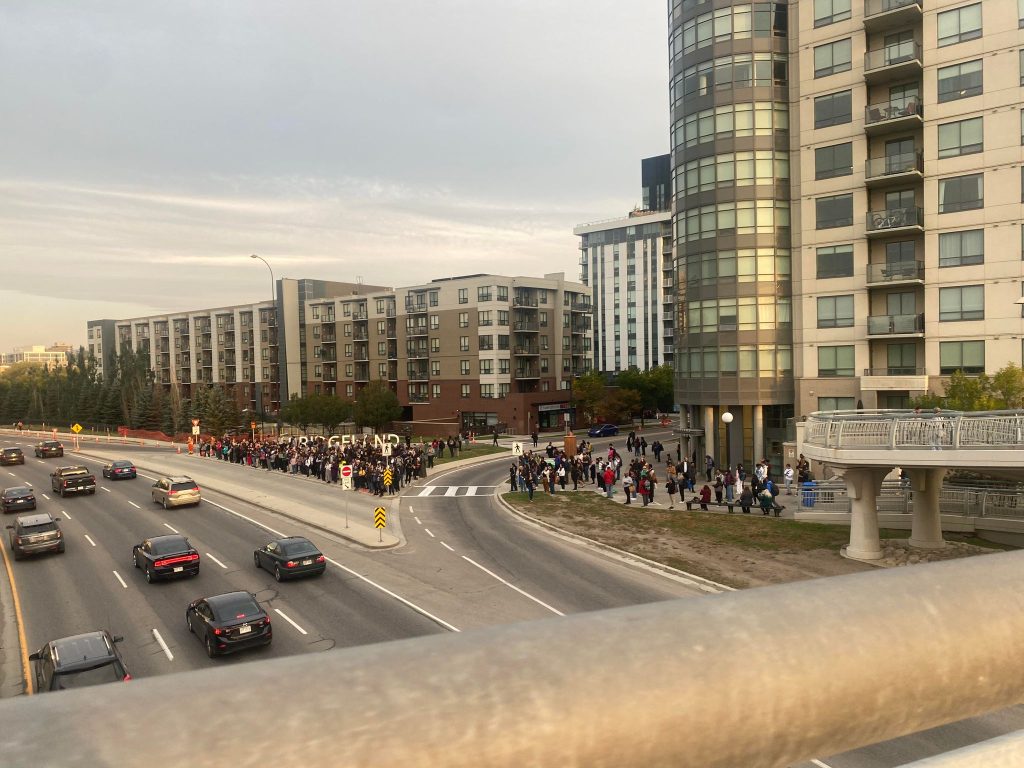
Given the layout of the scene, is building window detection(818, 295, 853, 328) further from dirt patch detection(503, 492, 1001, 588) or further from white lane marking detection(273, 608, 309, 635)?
white lane marking detection(273, 608, 309, 635)

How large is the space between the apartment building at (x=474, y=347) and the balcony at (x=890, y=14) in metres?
52.5

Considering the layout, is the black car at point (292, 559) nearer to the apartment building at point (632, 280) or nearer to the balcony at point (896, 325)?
the balcony at point (896, 325)

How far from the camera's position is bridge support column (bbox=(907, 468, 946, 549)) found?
24.5 meters

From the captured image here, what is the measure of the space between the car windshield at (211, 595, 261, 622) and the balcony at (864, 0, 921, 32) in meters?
44.1

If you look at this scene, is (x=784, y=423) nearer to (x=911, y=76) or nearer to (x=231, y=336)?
(x=911, y=76)

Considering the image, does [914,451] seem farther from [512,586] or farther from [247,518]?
[247,518]

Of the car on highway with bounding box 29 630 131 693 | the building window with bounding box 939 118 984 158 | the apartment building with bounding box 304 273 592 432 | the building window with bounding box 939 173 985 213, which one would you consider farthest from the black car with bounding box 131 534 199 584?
the apartment building with bounding box 304 273 592 432

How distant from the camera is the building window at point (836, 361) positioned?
140ft

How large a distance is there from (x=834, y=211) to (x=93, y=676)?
43525 millimetres

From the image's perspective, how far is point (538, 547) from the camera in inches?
1065

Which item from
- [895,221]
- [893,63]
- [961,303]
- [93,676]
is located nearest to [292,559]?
[93,676]

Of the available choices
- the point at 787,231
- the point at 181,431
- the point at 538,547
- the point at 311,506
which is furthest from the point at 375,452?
the point at 181,431

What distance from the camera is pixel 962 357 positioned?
3884 centimetres

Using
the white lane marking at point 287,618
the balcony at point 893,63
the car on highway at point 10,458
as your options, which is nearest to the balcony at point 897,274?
the balcony at point 893,63
